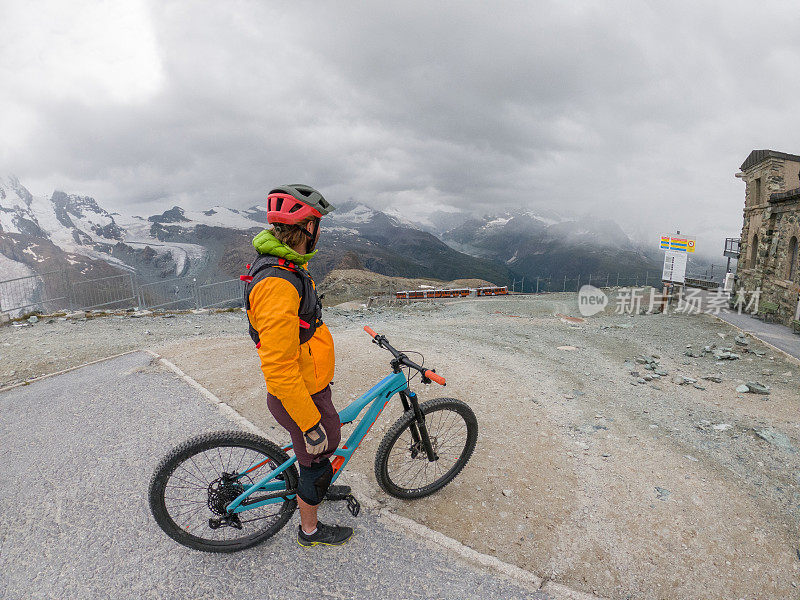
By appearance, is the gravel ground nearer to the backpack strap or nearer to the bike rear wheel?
the bike rear wheel

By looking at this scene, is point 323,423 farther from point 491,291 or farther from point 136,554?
point 491,291

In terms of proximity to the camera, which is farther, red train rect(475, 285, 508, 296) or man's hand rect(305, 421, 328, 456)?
red train rect(475, 285, 508, 296)

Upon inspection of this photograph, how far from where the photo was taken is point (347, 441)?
3568mm

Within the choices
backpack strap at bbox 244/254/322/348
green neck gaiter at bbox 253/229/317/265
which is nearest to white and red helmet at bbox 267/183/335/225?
green neck gaiter at bbox 253/229/317/265

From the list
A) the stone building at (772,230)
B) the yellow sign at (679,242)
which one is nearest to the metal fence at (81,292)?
the yellow sign at (679,242)

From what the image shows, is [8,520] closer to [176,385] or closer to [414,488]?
[176,385]

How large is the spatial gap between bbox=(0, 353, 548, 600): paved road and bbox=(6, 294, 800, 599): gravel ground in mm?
519

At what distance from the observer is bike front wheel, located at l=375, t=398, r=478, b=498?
3.79 meters

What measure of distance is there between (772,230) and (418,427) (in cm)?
2744

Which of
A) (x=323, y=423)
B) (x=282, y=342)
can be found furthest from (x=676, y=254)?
(x=282, y=342)

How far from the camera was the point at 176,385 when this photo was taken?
6.82 metres

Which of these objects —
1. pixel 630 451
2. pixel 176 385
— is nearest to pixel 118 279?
pixel 176 385

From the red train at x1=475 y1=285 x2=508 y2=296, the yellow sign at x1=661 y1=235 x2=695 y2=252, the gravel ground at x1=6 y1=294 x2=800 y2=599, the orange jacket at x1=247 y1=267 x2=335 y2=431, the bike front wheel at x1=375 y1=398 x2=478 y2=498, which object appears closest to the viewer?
the orange jacket at x1=247 y1=267 x2=335 y2=431

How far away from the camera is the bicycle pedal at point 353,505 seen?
3687mm
